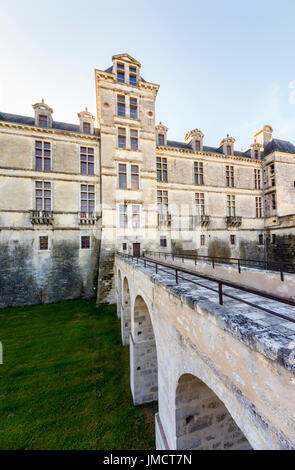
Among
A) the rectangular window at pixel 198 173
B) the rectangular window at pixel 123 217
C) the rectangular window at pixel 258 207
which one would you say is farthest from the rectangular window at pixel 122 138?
the rectangular window at pixel 258 207

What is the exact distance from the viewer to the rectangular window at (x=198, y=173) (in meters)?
20.8

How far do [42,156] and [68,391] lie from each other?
17.5 meters

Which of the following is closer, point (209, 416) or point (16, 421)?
point (209, 416)

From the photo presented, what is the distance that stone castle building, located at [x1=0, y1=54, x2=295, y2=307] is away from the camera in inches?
608

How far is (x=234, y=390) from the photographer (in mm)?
2129

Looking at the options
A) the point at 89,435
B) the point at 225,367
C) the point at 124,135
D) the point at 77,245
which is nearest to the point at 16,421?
the point at 89,435

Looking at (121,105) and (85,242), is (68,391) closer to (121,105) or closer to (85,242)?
(85,242)

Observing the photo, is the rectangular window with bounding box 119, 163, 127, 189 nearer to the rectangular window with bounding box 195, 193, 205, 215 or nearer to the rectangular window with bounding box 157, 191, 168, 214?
the rectangular window with bounding box 157, 191, 168, 214

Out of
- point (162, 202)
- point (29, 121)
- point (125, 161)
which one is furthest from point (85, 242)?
point (29, 121)

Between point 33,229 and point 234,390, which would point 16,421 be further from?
point 33,229

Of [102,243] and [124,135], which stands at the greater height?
[124,135]

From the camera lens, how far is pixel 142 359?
7113mm

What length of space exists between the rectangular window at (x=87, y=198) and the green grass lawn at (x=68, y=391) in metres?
10.2

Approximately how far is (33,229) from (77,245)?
12.8 feet
